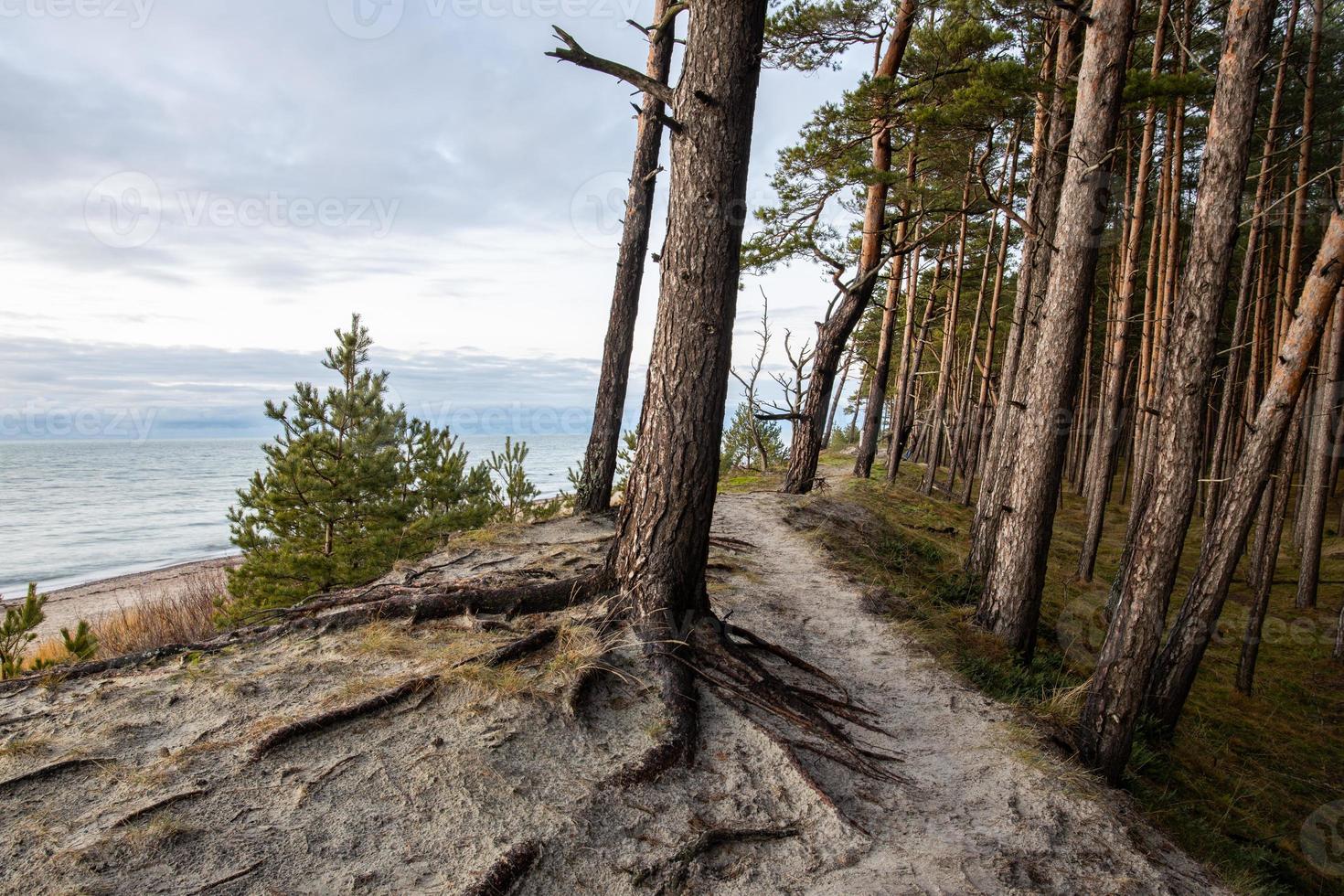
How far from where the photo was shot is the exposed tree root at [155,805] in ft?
8.70

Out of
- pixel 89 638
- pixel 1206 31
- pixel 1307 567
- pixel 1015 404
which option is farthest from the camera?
pixel 1307 567

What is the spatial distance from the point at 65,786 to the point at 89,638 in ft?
12.5

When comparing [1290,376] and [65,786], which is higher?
[1290,376]

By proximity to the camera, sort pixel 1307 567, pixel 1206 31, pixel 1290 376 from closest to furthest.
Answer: pixel 1290 376 < pixel 1206 31 < pixel 1307 567

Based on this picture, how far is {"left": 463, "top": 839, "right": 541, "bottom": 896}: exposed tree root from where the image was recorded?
2.59 metres

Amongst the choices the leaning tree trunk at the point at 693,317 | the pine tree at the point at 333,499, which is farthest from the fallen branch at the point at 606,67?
the pine tree at the point at 333,499

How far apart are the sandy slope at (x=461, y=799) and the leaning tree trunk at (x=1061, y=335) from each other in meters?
2.64

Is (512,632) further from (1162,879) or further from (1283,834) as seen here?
(1283,834)

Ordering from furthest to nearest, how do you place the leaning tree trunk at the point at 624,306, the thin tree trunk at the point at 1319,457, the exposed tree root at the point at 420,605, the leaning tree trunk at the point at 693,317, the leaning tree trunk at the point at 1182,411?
1. the thin tree trunk at the point at 1319,457
2. the leaning tree trunk at the point at 624,306
3. the leaning tree trunk at the point at 1182,411
4. the exposed tree root at the point at 420,605
5. the leaning tree trunk at the point at 693,317

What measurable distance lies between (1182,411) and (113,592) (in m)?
25.2

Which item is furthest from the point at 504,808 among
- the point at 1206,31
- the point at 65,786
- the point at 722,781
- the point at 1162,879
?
the point at 1206,31

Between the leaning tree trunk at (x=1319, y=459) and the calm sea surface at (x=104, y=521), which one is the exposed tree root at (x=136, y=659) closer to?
the calm sea surface at (x=104, y=521)

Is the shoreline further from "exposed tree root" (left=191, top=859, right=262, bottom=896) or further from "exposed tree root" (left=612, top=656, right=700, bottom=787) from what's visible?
"exposed tree root" (left=191, top=859, right=262, bottom=896)

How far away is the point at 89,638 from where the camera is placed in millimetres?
5840
